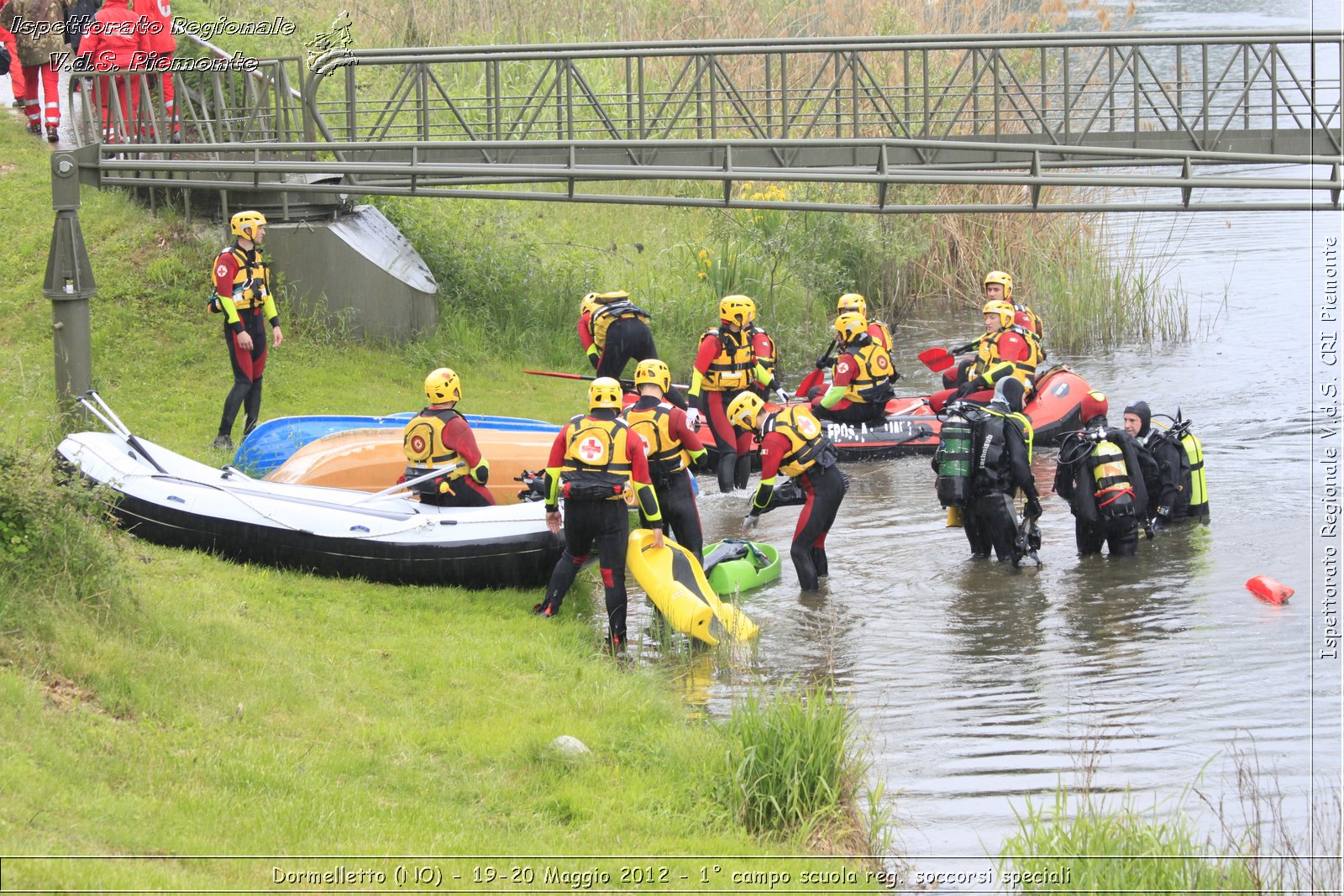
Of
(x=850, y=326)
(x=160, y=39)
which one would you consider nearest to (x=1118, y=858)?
(x=850, y=326)

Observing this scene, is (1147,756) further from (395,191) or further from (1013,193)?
(1013,193)

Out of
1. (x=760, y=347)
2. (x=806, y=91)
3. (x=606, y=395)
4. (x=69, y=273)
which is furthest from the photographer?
(x=806, y=91)

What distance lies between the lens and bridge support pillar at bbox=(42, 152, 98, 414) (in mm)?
11164

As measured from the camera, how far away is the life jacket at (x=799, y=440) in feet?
37.9

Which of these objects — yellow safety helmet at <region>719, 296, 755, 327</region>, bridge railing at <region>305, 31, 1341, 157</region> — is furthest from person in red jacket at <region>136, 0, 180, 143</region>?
yellow safety helmet at <region>719, 296, 755, 327</region>

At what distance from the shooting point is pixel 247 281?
13453 millimetres

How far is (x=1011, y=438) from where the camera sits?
462 inches

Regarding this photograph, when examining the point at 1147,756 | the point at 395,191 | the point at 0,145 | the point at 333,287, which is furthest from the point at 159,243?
the point at 1147,756

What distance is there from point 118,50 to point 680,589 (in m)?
10.7

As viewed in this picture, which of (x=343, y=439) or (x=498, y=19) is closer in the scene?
(x=343, y=439)

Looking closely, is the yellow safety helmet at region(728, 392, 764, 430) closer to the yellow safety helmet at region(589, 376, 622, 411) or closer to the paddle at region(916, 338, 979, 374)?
the yellow safety helmet at region(589, 376, 622, 411)

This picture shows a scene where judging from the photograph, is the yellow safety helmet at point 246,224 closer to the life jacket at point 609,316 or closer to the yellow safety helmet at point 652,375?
the life jacket at point 609,316

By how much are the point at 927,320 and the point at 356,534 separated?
14.0m

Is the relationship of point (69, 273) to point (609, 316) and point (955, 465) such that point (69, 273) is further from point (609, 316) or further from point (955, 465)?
point (955, 465)
